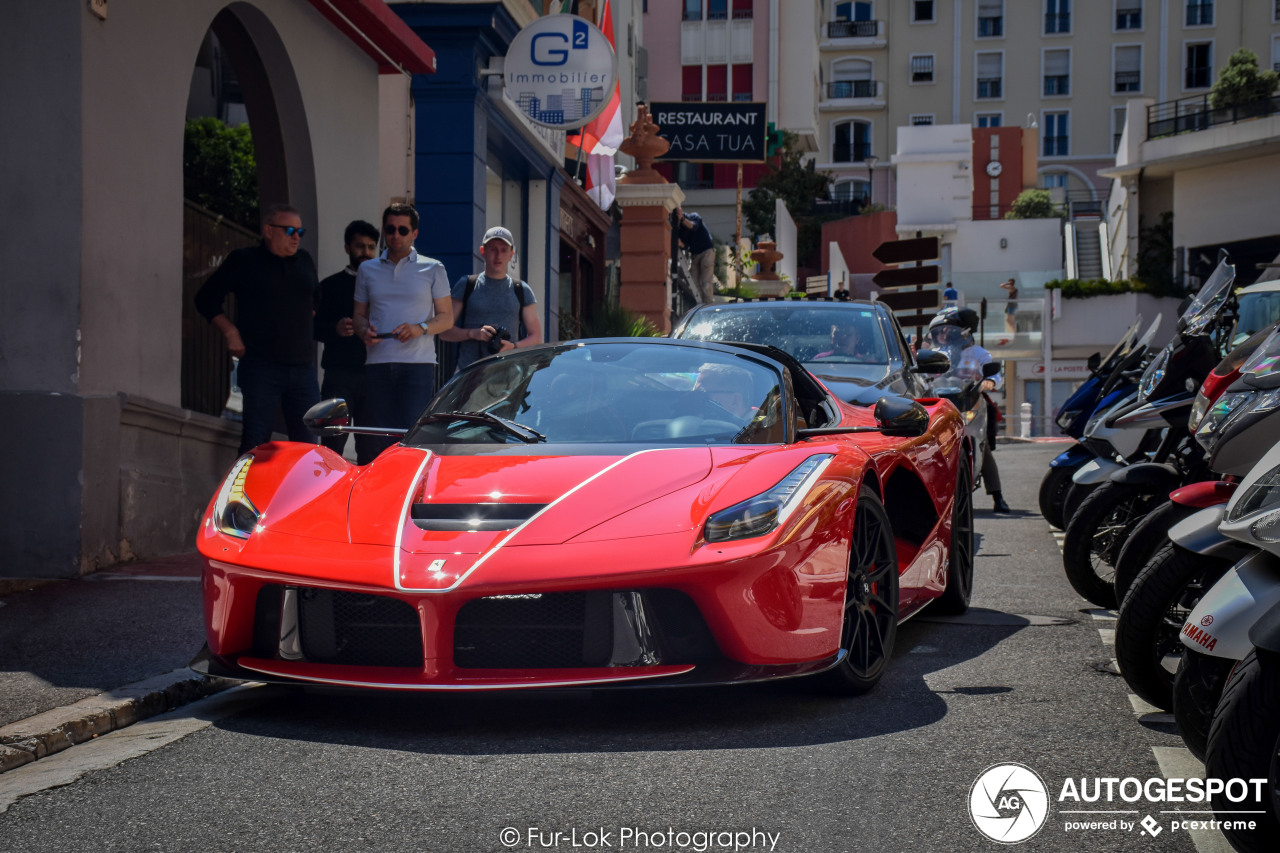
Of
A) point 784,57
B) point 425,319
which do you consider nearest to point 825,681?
point 425,319

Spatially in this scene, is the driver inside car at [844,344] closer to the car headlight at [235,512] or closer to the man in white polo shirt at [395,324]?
the man in white polo shirt at [395,324]

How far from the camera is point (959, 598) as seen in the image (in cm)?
671

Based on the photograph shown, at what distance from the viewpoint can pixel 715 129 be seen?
2620 cm

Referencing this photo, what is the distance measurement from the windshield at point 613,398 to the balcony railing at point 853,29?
238ft

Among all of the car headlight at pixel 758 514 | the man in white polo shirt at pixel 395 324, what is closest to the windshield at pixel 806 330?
the man in white polo shirt at pixel 395 324

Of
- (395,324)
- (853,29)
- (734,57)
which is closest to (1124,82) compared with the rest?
(853,29)

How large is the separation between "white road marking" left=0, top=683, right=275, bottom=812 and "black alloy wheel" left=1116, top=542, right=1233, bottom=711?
8.68ft

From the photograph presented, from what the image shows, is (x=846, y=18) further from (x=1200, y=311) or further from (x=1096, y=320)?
(x=1200, y=311)

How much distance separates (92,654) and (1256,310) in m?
8.99

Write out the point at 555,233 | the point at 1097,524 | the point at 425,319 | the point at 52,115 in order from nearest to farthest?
the point at 1097,524 → the point at 52,115 → the point at 425,319 → the point at 555,233

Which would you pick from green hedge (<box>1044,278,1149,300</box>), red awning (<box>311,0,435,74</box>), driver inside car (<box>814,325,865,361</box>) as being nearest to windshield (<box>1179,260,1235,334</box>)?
driver inside car (<box>814,325,865,361</box>)

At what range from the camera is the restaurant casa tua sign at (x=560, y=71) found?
15.1 meters

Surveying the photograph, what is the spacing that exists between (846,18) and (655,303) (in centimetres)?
5792

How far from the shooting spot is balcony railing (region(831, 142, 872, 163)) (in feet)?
247
